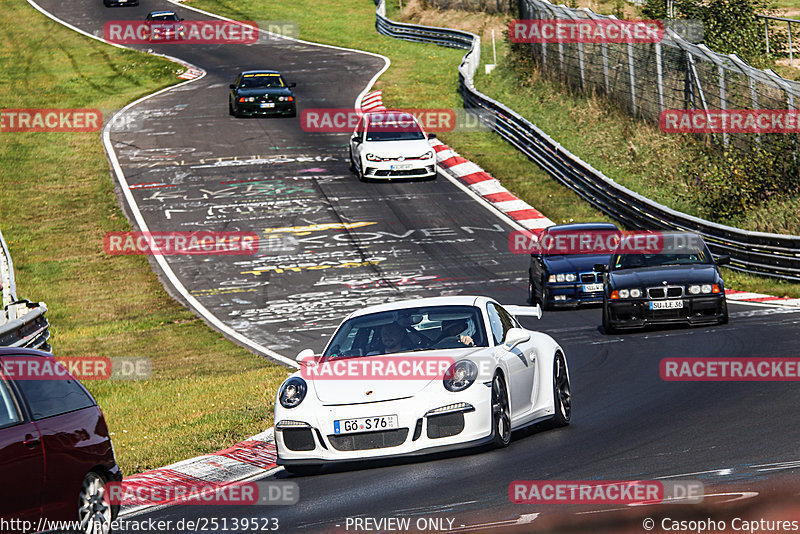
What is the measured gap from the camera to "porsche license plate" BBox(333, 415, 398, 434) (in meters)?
9.41

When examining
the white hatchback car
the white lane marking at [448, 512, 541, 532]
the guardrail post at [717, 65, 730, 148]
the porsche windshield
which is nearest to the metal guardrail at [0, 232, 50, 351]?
the porsche windshield

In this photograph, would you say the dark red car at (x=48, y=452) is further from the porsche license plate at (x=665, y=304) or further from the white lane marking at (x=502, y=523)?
the porsche license plate at (x=665, y=304)

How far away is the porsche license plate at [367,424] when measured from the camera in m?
9.41

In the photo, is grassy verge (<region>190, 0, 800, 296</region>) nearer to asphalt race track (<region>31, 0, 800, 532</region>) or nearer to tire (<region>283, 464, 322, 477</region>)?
asphalt race track (<region>31, 0, 800, 532</region>)

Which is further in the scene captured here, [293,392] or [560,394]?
[560,394]

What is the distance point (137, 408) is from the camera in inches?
599

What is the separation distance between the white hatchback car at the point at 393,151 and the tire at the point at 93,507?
2479 cm

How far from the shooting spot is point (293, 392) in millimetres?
9875

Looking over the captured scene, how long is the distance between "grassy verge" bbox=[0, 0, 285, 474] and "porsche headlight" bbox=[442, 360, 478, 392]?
2.99 meters

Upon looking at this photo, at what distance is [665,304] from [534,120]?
21300mm

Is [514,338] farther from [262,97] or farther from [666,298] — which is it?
[262,97]

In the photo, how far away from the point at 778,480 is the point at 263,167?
29065 mm

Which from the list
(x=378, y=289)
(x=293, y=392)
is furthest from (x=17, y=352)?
(x=378, y=289)

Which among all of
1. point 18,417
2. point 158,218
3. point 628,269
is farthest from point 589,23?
point 18,417
